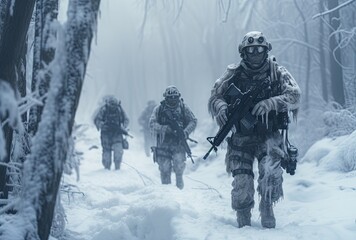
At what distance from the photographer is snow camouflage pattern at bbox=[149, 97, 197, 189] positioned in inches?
291

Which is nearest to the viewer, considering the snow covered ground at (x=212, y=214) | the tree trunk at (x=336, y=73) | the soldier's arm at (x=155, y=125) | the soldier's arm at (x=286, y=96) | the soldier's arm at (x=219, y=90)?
the snow covered ground at (x=212, y=214)

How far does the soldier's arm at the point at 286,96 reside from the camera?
4.02 metres

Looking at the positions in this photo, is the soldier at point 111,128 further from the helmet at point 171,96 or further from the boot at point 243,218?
the boot at point 243,218

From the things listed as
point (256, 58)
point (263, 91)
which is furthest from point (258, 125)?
point (256, 58)

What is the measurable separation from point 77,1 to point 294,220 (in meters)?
2.90

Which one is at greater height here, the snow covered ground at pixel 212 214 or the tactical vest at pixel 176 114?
the tactical vest at pixel 176 114

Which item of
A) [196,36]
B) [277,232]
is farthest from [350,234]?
[196,36]

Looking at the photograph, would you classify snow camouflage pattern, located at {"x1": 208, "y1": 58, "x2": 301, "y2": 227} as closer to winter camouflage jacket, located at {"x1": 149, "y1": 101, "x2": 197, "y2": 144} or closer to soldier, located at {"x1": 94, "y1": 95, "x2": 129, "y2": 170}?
winter camouflage jacket, located at {"x1": 149, "y1": 101, "x2": 197, "y2": 144}

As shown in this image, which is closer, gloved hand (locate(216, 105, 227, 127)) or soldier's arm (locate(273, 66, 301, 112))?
soldier's arm (locate(273, 66, 301, 112))

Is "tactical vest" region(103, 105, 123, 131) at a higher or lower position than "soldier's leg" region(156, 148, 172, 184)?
higher

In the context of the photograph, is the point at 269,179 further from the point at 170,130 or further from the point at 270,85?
the point at 170,130

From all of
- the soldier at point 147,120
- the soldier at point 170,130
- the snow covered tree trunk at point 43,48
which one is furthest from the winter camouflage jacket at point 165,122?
the soldier at point 147,120

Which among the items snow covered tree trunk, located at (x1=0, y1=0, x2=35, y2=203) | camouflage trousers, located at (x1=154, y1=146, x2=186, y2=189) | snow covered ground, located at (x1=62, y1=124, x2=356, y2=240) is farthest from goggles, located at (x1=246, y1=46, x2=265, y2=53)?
camouflage trousers, located at (x1=154, y1=146, x2=186, y2=189)

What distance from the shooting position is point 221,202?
547 centimetres
